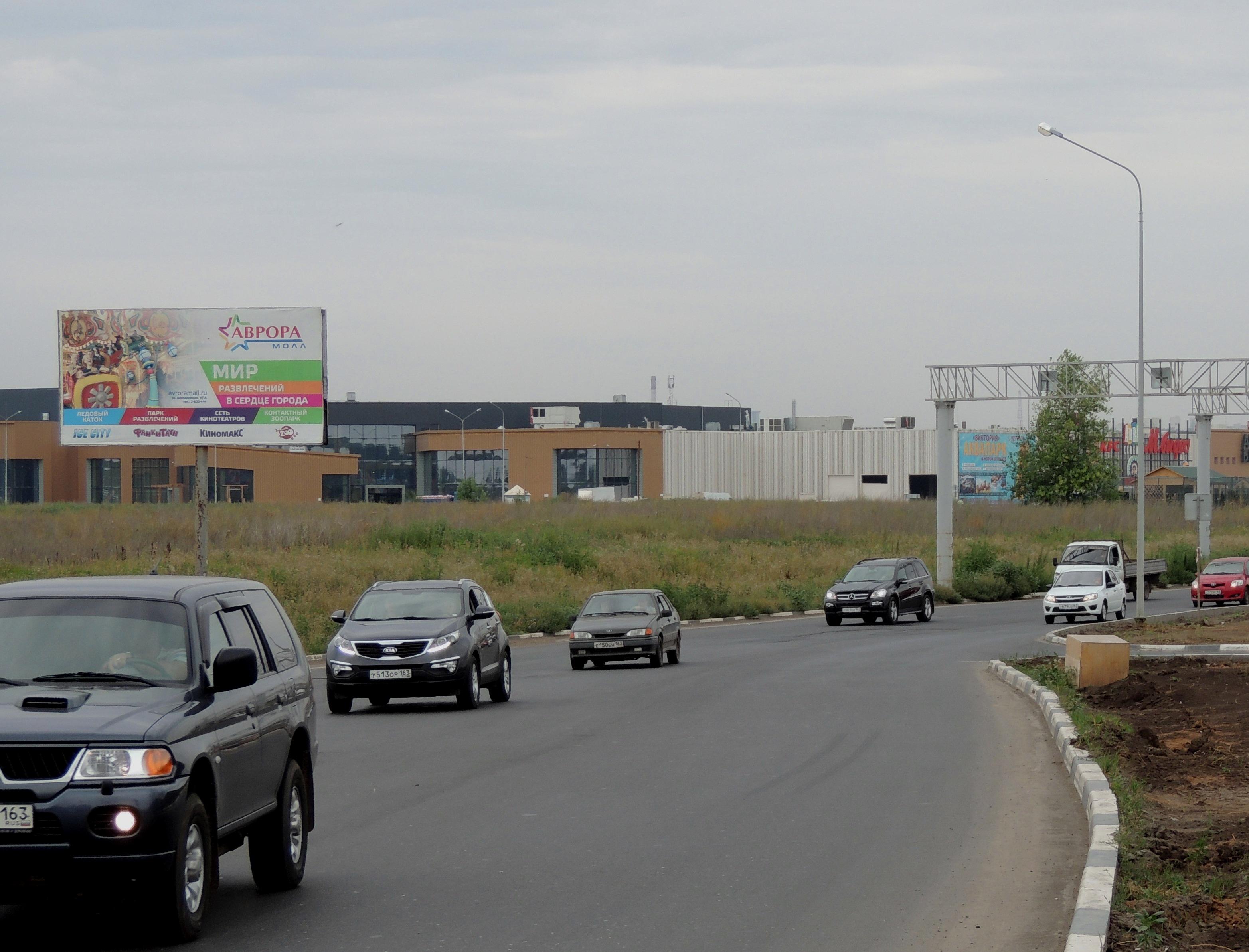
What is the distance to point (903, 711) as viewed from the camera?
18750 mm

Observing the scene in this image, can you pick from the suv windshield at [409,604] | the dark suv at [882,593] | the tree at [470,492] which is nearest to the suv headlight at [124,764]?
the suv windshield at [409,604]

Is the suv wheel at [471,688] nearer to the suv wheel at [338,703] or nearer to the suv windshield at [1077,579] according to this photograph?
the suv wheel at [338,703]

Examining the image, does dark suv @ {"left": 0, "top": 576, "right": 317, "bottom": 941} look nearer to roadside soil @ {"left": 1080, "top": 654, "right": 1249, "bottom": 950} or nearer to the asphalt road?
the asphalt road

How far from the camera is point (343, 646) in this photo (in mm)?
19391

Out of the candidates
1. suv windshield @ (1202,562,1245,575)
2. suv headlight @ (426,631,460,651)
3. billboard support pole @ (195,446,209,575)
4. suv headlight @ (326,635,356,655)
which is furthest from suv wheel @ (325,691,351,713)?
suv windshield @ (1202,562,1245,575)

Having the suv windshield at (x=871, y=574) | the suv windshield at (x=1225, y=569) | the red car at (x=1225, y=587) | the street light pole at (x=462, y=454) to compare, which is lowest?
the red car at (x=1225, y=587)

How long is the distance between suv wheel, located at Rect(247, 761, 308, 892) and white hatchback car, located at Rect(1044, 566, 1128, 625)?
110 feet

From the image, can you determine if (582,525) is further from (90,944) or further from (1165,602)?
(90,944)

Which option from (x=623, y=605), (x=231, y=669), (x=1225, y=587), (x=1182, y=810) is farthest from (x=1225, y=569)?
(x=231, y=669)

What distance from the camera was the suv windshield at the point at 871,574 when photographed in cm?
4275

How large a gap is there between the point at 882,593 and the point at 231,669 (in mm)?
35905

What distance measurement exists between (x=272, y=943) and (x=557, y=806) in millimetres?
4476

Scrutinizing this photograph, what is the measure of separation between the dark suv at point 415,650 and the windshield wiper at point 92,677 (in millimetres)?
12093

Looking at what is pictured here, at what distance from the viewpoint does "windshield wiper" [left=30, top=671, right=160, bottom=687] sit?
7.06 metres
